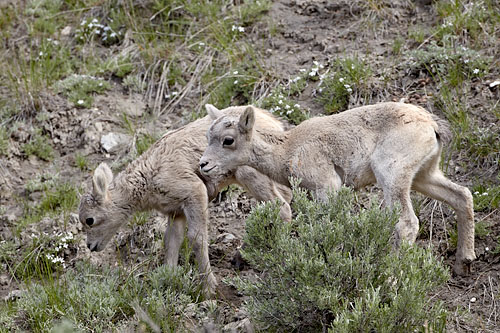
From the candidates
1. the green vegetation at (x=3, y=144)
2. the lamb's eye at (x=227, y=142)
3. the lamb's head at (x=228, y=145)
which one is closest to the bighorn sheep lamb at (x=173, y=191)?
the lamb's head at (x=228, y=145)

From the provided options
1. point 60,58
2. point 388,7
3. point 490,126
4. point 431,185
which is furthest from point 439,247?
point 60,58

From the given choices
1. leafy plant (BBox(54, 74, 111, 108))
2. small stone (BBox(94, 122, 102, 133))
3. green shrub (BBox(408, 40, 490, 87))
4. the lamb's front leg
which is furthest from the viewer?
leafy plant (BBox(54, 74, 111, 108))

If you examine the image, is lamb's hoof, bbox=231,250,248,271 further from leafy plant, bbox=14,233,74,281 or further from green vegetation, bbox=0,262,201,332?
leafy plant, bbox=14,233,74,281

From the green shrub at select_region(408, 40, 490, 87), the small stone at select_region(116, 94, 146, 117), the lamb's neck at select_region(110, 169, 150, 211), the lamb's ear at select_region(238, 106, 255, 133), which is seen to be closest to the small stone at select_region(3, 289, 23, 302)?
the lamb's neck at select_region(110, 169, 150, 211)

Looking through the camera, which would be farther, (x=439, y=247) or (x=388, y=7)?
(x=388, y=7)

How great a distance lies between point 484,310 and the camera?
24.1 feet

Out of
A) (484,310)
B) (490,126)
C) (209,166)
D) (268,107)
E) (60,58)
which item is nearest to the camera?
(484,310)

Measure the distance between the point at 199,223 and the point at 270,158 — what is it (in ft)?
4.14

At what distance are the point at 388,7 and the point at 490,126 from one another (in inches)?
129

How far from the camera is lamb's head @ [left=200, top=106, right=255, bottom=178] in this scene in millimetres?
8055

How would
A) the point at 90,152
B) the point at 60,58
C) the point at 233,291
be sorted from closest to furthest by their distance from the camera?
1. the point at 233,291
2. the point at 90,152
3. the point at 60,58

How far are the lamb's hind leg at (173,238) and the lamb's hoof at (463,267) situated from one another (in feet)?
10.8

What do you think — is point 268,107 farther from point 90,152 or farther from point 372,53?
point 90,152

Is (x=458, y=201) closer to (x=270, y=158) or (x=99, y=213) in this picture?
(x=270, y=158)
